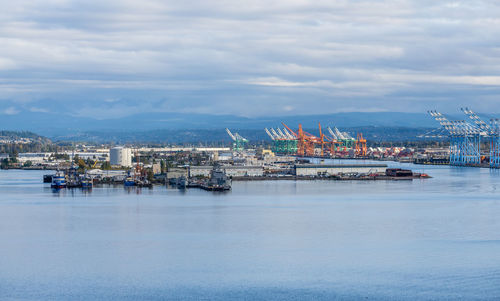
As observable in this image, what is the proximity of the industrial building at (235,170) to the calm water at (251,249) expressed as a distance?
7017 millimetres

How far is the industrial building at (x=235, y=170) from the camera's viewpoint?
68.4 feet

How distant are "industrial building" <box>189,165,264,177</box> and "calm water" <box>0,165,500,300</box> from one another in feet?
23.0

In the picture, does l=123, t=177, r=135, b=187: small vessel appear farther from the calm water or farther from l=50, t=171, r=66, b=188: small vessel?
the calm water

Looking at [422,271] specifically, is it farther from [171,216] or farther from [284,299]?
[171,216]

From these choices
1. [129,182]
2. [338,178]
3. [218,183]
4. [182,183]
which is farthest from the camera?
[338,178]

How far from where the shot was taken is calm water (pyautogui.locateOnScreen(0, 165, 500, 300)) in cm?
642

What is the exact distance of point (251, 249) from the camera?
320 inches

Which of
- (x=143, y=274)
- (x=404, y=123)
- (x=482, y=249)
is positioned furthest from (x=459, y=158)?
(x=404, y=123)

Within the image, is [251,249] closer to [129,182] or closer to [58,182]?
[58,182]

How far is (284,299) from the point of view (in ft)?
20.0

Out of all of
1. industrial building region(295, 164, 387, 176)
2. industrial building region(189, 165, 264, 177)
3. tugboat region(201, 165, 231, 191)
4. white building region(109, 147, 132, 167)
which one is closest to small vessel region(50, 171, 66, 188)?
tugboat region(201, 165, 231, 191)

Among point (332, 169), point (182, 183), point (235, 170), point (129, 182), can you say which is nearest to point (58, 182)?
point (129, 182)

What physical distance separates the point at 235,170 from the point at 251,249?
1383cm

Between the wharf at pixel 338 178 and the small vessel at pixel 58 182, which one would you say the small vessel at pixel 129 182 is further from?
the wharf at pixel 338 178
